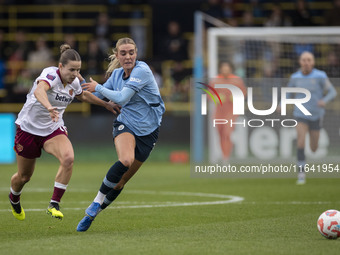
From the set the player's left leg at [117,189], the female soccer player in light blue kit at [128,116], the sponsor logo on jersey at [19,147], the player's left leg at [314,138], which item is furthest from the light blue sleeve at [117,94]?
the player's left leg at [314,138]

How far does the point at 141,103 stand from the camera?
8.59 meters

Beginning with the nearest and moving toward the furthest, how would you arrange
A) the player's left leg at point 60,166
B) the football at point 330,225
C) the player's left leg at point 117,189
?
the football at point 330,225 < the player's left leg at point 60,166 < the player's left leg at point 117,189

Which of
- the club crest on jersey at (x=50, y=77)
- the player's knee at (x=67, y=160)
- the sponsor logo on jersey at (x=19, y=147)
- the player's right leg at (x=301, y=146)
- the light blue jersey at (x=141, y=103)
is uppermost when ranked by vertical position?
the club crest on jersey at (x=50, y=77)

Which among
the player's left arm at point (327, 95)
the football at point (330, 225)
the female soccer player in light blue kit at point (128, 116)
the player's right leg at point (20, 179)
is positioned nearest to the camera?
the football at point (330, 225)

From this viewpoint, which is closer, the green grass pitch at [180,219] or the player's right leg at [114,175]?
the green grass pitch at [180,219]

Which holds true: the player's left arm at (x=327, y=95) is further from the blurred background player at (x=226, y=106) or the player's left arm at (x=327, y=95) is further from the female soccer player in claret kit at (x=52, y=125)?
the female soccer player in claret kit at (x=52, y=125)

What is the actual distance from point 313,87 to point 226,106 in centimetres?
341

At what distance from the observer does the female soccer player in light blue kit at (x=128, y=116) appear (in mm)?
8156

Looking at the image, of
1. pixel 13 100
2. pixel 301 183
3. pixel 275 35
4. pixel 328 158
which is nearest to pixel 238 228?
pixel 301 183

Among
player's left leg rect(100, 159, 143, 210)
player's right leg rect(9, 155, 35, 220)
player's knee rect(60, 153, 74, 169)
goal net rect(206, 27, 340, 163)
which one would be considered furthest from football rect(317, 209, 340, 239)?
goal net rect(206, 27, 340, 163)

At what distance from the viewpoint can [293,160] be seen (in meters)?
17.1

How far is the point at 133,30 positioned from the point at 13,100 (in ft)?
17.1

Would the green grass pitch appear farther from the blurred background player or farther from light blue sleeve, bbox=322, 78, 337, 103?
the blurred background player

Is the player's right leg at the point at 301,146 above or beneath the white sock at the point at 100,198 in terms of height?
beneath
